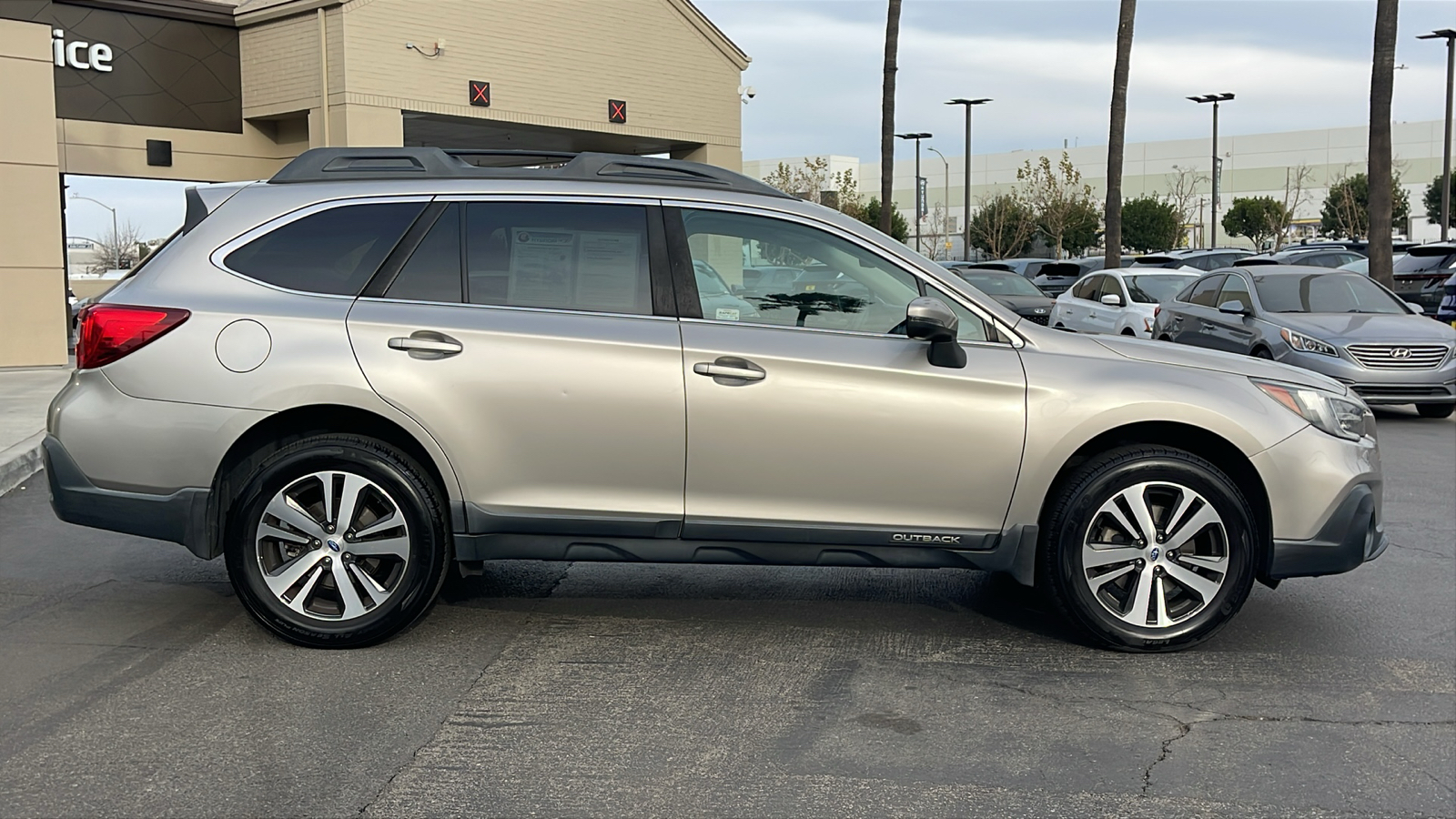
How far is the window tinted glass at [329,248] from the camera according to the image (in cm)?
543

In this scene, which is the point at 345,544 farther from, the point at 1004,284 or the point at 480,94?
the point at 1004,284

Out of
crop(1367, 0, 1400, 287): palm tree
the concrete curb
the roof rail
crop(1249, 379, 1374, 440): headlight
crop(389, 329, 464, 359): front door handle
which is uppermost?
crop(1367, 0, 1400, 287): palm tree

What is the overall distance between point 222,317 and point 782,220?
7.42 feet

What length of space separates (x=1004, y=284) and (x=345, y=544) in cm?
2166

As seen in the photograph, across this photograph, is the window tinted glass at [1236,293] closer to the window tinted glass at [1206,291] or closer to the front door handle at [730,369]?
the window tinted glass at [1206,291]

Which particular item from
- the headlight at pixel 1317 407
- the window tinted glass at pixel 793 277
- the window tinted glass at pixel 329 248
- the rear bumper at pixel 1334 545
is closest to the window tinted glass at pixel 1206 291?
the headlight at pixel 1317 407

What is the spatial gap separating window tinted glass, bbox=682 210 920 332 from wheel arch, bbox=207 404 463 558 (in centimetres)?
127

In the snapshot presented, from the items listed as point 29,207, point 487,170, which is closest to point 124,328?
point 487,170

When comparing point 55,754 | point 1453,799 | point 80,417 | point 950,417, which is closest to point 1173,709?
point 1453,799

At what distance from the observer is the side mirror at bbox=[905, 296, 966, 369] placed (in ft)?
16.9

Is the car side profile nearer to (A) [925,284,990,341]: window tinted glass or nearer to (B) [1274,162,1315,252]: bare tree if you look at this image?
(A) [925,284,990,341]: window tinted glass

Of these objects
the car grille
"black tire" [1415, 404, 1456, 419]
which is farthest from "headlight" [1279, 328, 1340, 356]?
"black tire" [1415, 404, 1456, 419]

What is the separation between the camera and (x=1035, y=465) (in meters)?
5.33

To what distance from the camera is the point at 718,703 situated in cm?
479
